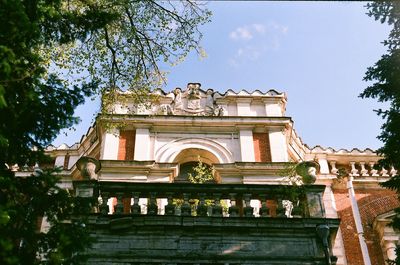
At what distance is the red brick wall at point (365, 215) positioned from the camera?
618 inches

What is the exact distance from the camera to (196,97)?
18156 millimetres

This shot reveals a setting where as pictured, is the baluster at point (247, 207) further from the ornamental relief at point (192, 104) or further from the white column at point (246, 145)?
the ornamental relief at point (192, 104)

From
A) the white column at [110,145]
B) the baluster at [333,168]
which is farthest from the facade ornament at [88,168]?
the baluster at [333,168]

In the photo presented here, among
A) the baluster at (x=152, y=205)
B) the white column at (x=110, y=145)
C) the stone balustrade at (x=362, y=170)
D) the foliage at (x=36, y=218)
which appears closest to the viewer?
the foliage at (x=36, y=218)

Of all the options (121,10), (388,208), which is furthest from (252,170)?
(121,10)

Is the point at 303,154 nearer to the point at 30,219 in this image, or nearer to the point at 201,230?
the point at 201,230

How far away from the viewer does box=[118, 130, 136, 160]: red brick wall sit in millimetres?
16250

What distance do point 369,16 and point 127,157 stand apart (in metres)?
8.66

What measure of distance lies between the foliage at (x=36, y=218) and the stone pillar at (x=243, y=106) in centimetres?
1042

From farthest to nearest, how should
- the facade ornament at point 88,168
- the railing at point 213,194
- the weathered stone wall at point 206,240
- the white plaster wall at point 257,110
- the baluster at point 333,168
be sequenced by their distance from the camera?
the white plaster wall at point 257,110 → the baluster at point 333,168 → the facade ornament at point 88,168 → the railing at point 213,194 → the weathered stone wall at point 206,240

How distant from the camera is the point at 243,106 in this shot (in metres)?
17.9

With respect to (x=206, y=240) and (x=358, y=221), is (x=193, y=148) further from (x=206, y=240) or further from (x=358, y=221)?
(x=206, y=240)

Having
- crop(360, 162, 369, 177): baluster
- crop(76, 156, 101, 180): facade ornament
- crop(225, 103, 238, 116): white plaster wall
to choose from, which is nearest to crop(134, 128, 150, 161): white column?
crop(225, 103, 238, 116): white plaster wall

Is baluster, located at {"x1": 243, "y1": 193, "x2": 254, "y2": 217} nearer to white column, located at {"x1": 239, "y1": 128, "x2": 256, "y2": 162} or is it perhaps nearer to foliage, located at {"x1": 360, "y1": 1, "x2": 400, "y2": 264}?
foliage, located at {"x1": 360, "y1": 1, "x2": 400, "y2": 264}
